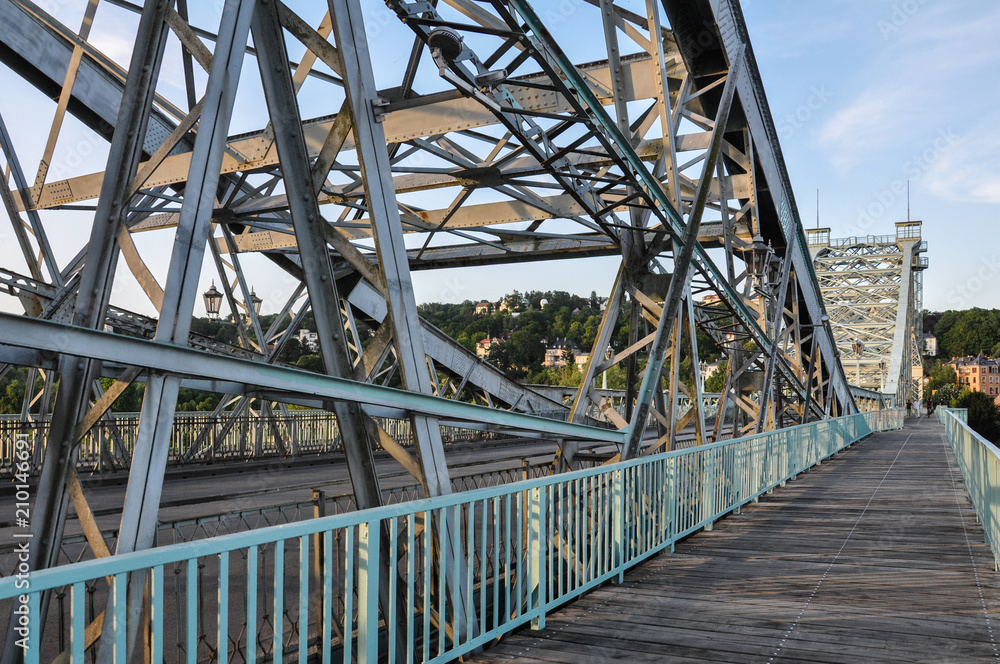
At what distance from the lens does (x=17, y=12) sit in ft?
26.7

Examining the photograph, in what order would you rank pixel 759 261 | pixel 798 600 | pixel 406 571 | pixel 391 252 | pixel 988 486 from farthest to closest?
pixel 759 261, pixel 988 486, pixel 406 571, pixel 798 600, pixel 391 252

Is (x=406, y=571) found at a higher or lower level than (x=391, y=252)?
lower

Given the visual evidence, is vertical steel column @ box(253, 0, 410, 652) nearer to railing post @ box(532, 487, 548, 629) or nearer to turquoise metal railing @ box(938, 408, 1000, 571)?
railing post @ box(532, 487, 548, 629)

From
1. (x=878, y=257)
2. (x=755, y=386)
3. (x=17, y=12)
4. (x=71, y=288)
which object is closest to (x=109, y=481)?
(x=71, y=288)

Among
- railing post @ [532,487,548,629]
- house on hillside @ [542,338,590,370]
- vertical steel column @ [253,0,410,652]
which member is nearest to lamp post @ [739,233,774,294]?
railing post @ [532,487,548,629]

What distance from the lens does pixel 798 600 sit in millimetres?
6191

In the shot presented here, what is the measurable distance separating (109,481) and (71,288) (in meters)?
7.47

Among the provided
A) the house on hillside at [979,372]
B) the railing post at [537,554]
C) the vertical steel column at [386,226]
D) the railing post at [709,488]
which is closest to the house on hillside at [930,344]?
the house on hillside at [979,372]

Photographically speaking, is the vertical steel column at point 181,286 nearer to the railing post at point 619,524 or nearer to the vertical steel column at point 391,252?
the vertical steel column at point 391,252

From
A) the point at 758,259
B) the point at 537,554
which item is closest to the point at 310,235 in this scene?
the point at 537,554

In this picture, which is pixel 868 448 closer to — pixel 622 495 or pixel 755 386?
pixel 755 386

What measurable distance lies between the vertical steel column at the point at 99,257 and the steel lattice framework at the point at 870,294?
73749 mm

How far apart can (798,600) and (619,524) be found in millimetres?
1485

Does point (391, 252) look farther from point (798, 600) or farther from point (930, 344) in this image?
point (930, 344)
